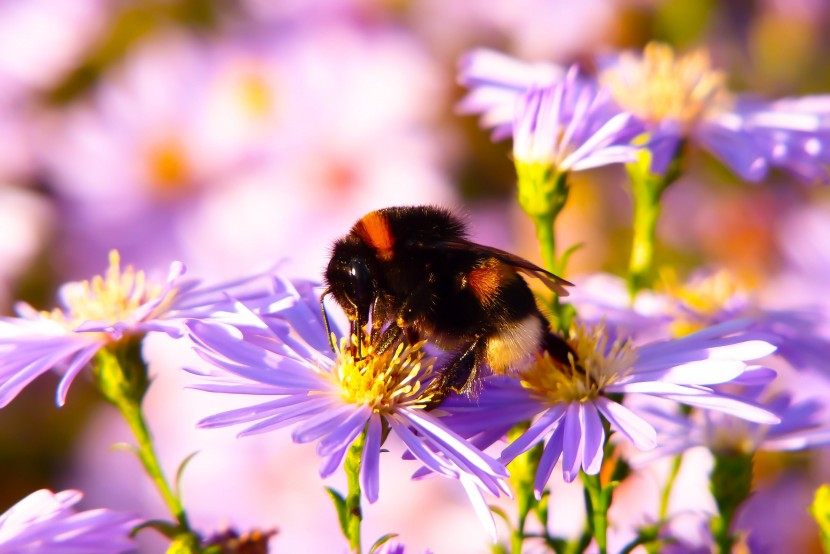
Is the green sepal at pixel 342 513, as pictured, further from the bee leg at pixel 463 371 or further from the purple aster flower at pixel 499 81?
the purple aster flower at pixel 499 81

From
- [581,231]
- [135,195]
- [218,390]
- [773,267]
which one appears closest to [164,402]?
[135,195]

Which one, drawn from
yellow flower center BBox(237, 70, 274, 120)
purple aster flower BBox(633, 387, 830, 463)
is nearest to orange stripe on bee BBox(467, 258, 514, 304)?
purple aster flower BBox(633, 387, 830, 463)

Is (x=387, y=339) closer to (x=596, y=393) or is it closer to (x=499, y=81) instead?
(x=596, y=393)

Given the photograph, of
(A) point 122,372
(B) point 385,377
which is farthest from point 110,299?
(B) point 385,377

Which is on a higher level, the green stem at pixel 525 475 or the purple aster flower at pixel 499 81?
the purple aster flower at pixel 499 81

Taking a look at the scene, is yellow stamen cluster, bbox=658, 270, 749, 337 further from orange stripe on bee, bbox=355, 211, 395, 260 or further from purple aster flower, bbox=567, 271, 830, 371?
orange stripe on bee, bbox=355, 211, 395, 260

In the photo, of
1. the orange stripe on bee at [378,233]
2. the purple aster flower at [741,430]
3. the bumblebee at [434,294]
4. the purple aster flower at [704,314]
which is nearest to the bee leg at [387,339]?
the bumblebee at [434,294]

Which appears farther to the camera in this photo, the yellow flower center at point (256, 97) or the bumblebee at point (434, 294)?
the yellow flower center at point (256, 97)
